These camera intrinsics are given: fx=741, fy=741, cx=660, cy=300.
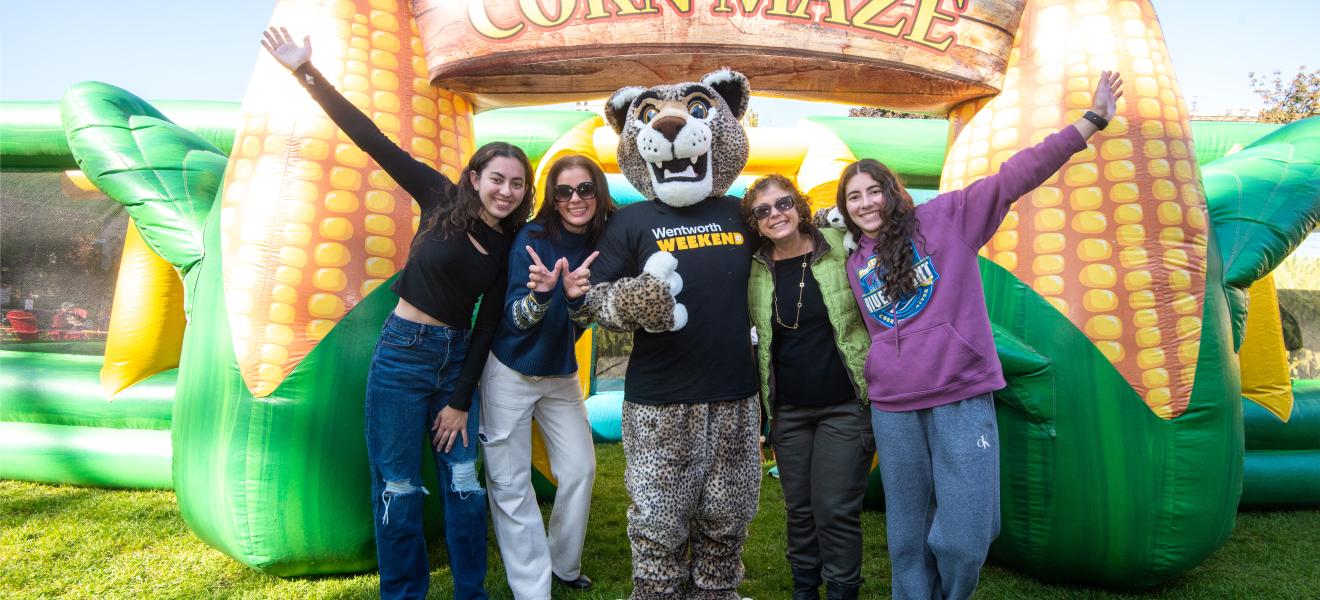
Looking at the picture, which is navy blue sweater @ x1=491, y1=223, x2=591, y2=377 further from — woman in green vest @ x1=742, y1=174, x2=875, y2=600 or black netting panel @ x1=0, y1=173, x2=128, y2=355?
black netting panel @ x1=0, y1=173, x2=128, y2=355

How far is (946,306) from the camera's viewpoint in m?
2.00

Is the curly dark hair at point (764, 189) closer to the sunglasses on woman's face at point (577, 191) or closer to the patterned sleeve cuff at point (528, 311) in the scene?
the sunglasses on woman's face at point (577, 191)

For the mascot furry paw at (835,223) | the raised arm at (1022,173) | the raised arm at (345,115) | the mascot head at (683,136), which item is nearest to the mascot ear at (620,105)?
the mascot head at (683,136)

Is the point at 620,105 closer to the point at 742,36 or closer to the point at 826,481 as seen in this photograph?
the point at 742,36

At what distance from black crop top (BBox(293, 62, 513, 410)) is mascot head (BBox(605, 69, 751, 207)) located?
0.53m

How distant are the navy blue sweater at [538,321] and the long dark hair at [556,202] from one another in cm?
2

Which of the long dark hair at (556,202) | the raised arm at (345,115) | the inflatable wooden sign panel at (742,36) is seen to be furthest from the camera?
the inflatable wooden sign panel at (742,36)

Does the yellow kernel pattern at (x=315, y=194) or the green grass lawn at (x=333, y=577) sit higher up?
the yellow kernel pattern at (x=315, y=194)

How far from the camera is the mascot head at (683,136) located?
2.22 m

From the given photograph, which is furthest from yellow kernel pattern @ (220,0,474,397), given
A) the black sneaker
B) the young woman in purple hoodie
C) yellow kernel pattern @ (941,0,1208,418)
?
yellow kernel pattern @ (941,0,1208,418)

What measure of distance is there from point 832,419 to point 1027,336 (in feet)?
2.79

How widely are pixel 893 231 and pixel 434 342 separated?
1392 mm

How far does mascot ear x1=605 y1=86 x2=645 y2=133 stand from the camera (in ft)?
7.98

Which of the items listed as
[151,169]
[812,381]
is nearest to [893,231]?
[812,381]
